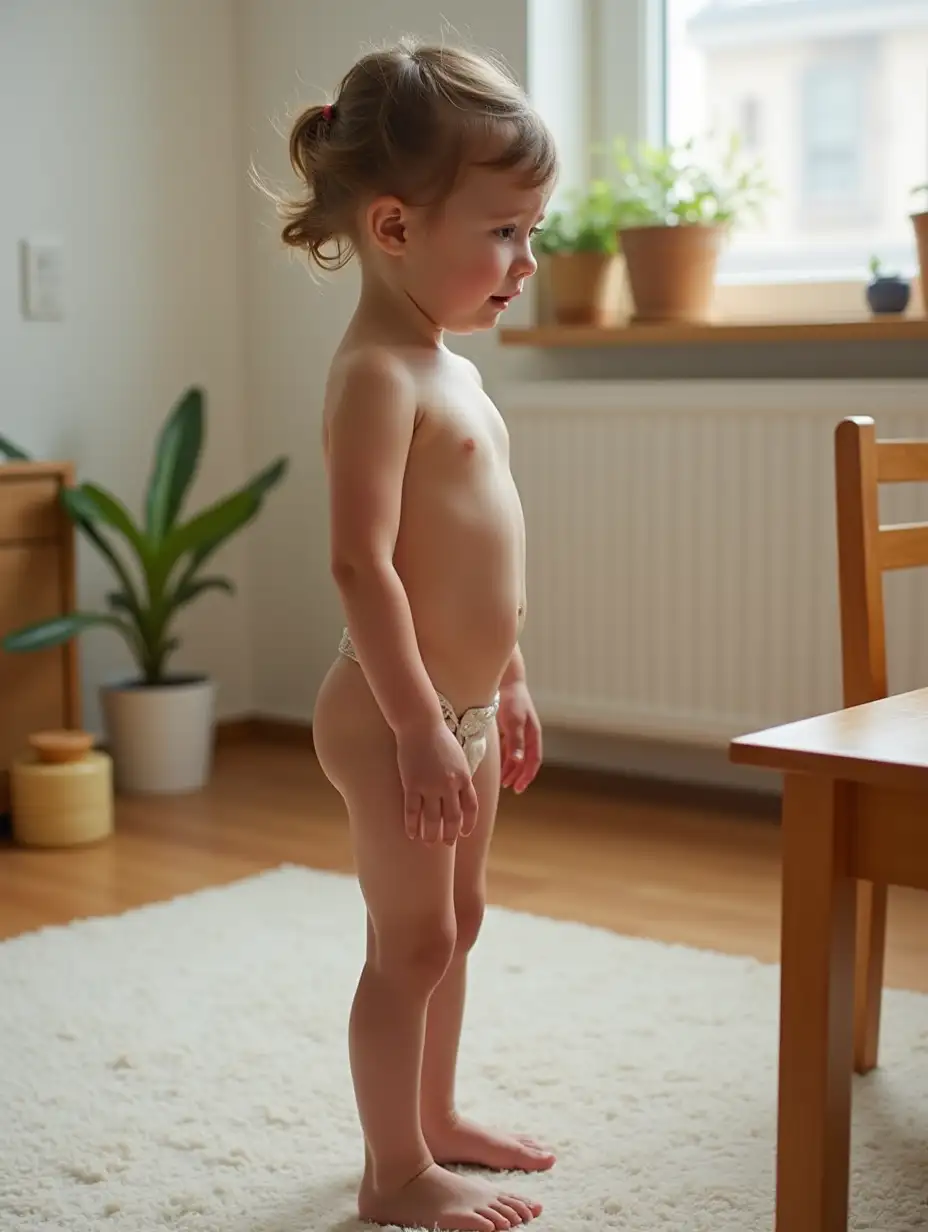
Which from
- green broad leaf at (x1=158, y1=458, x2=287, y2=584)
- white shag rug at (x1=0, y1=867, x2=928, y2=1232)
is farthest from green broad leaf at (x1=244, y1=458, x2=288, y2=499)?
white shag rug at (x1=0, y1=867, x2=928, y2=1232)

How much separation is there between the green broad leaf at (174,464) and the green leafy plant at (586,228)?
0.77 m

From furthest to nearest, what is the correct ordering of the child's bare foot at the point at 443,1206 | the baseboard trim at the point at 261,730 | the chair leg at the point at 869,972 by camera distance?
the baseboard trim at the point at 261,730
the chair leg at the point at 869,972
the child's bare foot at the point at 443,1206

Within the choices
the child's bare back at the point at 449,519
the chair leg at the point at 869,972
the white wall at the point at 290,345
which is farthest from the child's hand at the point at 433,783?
the white wall at the point at 290,345

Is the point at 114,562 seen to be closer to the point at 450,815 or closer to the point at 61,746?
the point at 61,746

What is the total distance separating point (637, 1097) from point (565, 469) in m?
1.69

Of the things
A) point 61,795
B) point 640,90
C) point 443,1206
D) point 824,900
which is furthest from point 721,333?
point 824,900

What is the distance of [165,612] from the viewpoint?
3.40 metres

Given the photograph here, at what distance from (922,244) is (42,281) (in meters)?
1.75

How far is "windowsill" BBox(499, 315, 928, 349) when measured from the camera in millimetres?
2953

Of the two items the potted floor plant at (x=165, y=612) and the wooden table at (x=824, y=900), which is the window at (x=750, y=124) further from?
the wooden table at (x=824, y=900)

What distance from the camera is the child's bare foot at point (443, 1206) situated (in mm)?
1518

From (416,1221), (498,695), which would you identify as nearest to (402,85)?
(498,695)

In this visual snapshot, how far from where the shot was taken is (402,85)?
1.40 m

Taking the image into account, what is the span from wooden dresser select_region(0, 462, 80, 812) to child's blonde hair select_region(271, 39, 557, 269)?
1791mm
